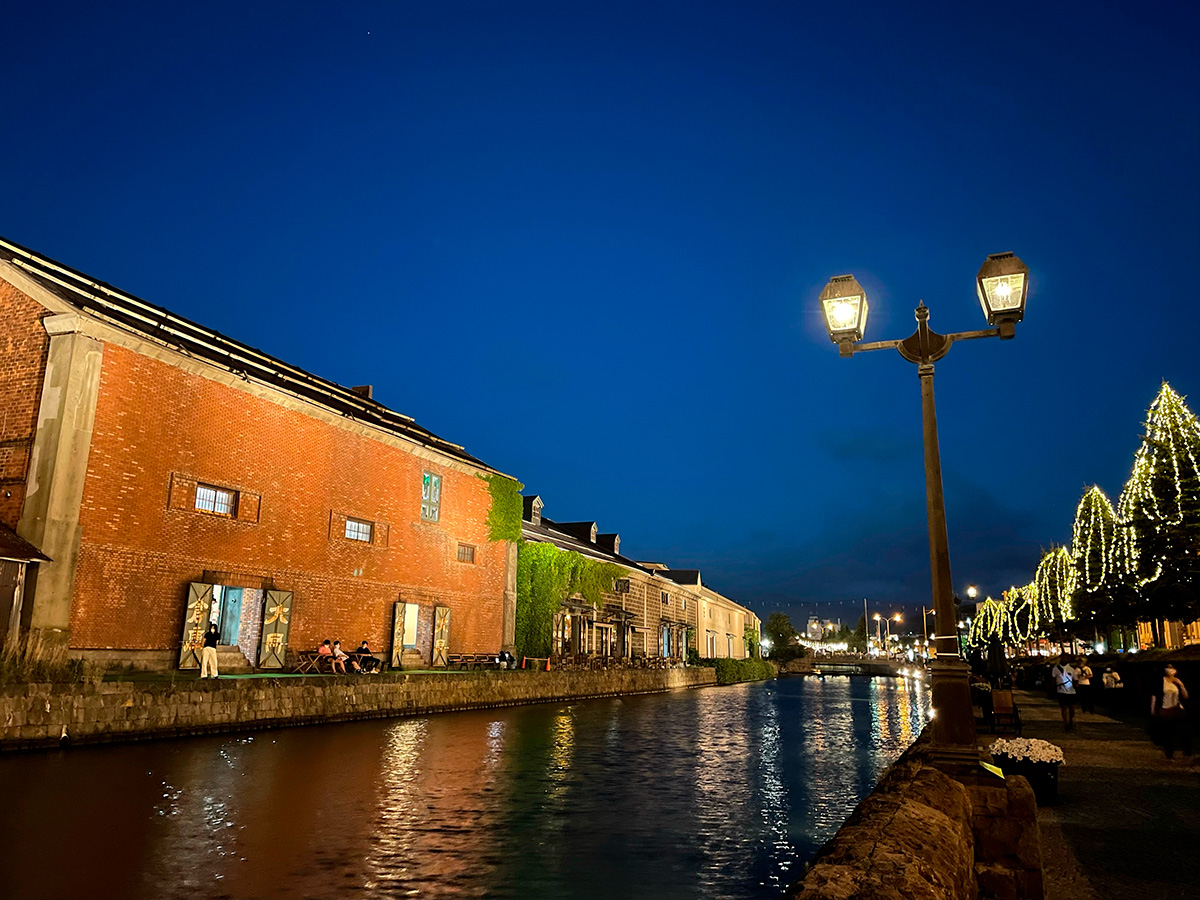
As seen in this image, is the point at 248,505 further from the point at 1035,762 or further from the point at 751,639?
the point at 751,639

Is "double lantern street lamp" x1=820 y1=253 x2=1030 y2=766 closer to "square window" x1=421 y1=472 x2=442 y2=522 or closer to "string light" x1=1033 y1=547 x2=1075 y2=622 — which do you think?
"square window" x1=421 y1=472 x2=442 y2=522

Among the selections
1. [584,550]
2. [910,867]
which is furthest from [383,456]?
[910,867]

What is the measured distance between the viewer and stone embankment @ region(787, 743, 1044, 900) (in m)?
3.24

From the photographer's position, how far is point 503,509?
121 feet

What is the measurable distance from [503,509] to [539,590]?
4529 millimetres

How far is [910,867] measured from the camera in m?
3.46

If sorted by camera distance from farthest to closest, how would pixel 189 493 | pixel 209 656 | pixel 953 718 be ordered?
1. pixel 189 493
2. pixel 209 656
3. pixel 953 718

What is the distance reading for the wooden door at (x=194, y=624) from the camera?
2138cm

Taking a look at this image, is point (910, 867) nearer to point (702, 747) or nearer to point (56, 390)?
point (702, 747)

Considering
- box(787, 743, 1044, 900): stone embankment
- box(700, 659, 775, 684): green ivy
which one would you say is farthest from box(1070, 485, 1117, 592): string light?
box(787, 743, 1044, 900): stone embankment

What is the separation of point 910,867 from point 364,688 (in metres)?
19.2

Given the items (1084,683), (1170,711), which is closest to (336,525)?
(1170,711)

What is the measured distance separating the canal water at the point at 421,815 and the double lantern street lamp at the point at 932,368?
78.4 inches

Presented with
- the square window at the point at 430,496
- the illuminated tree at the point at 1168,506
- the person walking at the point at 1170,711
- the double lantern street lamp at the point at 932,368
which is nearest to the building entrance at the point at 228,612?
the square window at the point at 430,496
